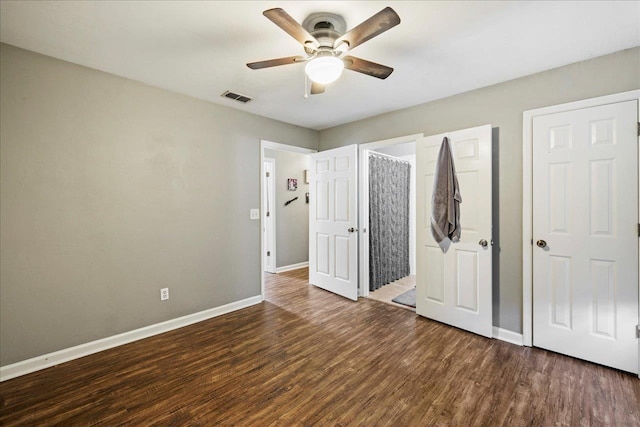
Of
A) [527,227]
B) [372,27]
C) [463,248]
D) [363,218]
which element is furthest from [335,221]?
[372,27]

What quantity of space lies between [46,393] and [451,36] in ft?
12.4

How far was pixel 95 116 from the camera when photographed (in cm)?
249

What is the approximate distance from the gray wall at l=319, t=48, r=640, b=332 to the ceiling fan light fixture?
1822mm

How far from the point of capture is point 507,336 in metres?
2.68

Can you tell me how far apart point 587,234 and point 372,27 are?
93.0 inches

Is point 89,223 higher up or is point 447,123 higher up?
point 447,123

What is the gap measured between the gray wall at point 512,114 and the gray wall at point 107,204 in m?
2.56

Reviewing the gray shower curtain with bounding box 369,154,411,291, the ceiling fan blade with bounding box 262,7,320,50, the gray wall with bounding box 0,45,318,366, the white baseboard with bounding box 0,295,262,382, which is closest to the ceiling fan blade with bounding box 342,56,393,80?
the ceiling fan blade with bounding box 262,7,320,50

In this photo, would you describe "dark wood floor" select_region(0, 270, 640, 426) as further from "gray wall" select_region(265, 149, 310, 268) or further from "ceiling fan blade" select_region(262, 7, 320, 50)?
"gray wall" select_region(265, 149, 310, 268)

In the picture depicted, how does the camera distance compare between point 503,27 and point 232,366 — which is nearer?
point 503,27

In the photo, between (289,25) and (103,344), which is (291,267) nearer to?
(103,344)

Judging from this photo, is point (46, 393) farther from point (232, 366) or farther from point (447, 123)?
point (447, 123)

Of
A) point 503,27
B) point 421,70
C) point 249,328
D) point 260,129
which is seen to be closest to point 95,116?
point 260,129

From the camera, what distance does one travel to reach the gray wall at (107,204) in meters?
2.15
